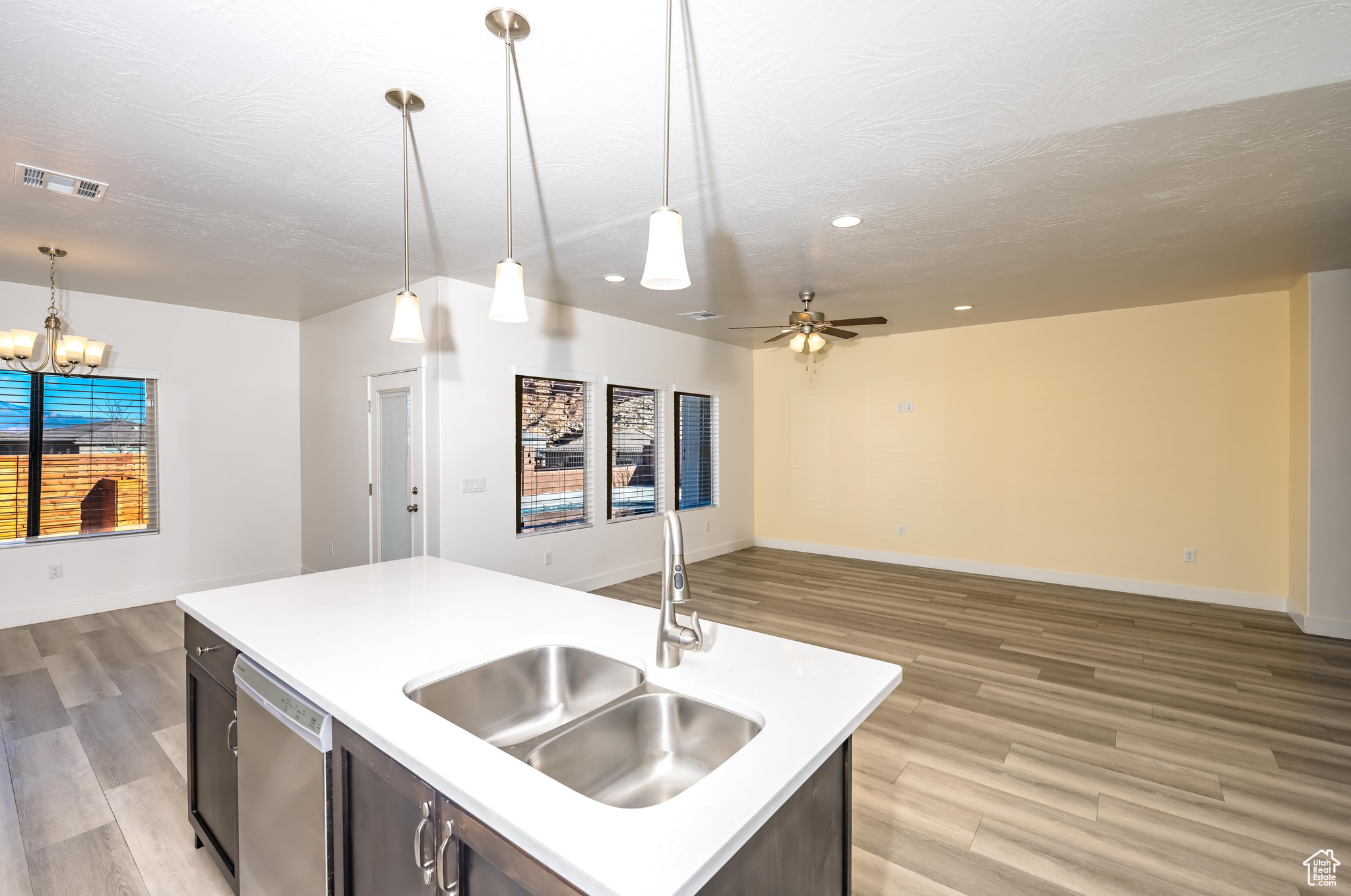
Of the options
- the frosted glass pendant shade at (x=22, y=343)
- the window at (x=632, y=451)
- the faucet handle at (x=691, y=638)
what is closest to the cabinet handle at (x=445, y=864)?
the faucet handle at (x=691, y=638)

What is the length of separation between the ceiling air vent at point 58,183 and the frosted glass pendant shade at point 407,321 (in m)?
1.86

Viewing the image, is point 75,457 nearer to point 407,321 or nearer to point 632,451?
point 632,451

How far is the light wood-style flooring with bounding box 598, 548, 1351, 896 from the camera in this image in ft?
6.63

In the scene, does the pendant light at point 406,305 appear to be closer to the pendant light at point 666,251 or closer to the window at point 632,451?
the pendant light at point 666,251

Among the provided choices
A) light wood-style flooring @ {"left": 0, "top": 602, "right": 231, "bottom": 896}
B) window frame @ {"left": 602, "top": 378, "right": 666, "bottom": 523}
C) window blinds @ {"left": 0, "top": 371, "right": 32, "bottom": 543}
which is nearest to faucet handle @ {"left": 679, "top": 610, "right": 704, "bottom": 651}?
light wood-style flooring @ {"left": 0, "top": 602, "right": 231, "bottom": 896}

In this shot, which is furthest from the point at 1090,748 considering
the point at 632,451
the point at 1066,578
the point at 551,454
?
the point at 632,451

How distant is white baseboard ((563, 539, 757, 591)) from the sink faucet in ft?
10.9

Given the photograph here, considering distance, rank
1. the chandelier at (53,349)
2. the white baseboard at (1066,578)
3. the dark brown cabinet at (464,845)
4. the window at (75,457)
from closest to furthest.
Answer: the dark brown cabinet at (464,845)
the chandelier at (53,349)
the window at (75,457)
the white baseboard at (1066,578)

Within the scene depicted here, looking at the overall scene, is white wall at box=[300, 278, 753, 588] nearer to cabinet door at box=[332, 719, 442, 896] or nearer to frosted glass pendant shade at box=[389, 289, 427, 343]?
frosted glass pendant shade at box=[389, 289, 427, 343]

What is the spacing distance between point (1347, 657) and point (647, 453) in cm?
541

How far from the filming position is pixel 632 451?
6074 millimetres

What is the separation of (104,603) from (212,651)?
4469mm

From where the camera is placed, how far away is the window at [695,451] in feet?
21.8

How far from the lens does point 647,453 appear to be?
20.5ft
